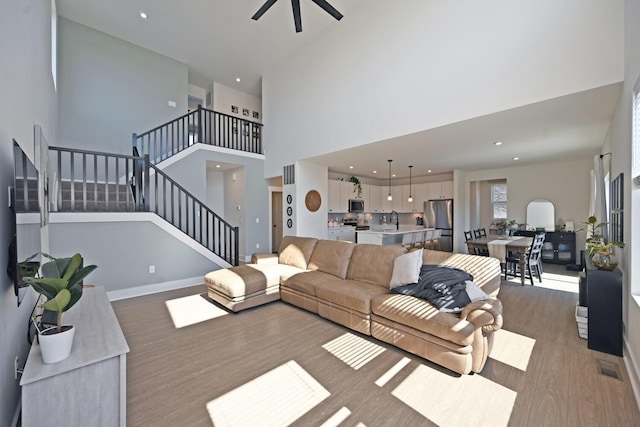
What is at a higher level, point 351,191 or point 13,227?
point 351,191

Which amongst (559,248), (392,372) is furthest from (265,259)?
(559,248)

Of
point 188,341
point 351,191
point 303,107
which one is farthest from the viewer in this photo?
point 351,191

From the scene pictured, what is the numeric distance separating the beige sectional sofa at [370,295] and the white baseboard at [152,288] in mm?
1218

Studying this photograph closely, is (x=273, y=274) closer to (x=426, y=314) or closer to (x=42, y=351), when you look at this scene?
(x=426, y=314)

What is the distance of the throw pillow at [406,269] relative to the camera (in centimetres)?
304

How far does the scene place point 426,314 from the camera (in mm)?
2459

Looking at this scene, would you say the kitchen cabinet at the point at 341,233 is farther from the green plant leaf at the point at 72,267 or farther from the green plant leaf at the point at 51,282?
A: the green plant leaf at the point at 51,282

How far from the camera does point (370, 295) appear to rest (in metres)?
3.03

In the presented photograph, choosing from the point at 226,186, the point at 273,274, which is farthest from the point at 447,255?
the point at 226,186

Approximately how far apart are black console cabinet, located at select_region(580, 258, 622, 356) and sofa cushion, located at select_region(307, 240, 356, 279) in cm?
263

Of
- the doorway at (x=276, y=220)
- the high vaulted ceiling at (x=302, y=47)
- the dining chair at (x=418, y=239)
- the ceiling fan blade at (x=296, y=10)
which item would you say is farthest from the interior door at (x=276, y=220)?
the ceiling fan blade at (x=296, y=10)

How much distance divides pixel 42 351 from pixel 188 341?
1618 mm

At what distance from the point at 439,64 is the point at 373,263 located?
10.1 ft

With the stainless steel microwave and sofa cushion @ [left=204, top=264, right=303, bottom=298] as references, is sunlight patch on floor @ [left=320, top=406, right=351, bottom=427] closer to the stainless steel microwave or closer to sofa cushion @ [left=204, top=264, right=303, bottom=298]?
sofa cushion @ [left=204, top=264, right=303, bottom=298]
